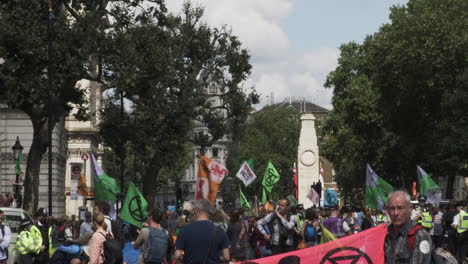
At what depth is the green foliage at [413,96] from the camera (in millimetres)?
62156

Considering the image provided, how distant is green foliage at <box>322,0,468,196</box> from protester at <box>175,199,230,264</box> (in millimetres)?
46265

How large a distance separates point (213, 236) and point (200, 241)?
0.52ft

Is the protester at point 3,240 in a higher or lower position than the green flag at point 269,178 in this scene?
lower

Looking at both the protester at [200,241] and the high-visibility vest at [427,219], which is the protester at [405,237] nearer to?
the protester at [200,241]

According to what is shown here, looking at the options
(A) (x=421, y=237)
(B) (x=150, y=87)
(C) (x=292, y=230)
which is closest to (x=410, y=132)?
(B) (x=150, y=87)

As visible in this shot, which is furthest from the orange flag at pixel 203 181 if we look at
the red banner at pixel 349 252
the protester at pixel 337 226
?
the red banner at pixel 349 252

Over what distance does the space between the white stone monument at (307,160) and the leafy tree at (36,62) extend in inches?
1643

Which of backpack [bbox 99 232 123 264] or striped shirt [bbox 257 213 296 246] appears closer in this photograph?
backpack [bbox 99 232 123 264]

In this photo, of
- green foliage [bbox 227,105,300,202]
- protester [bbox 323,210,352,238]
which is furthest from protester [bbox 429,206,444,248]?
green foliage [bbox 227,105,300,202]

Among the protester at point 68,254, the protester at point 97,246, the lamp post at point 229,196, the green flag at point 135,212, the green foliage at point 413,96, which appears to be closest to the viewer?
the protester at point 97,246

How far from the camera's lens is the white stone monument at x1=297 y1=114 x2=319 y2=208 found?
74.8 metres

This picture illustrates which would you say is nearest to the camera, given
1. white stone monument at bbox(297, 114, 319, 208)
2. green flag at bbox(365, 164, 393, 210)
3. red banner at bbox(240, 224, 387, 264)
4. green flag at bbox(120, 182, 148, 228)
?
red banner at bbox(240, 224, 387, 264)

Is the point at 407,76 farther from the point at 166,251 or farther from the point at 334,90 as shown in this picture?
the point at 166,251

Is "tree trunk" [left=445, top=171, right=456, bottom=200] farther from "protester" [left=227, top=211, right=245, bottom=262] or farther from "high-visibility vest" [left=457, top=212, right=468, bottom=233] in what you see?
"protester" [left=227, top=211, right=245, bottom=262]
